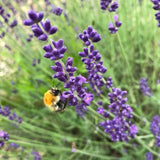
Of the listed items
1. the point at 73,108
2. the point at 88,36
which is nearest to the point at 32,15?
the point at 88,36

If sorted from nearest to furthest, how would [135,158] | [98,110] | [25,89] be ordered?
[98,110], [135,158], [25,89]

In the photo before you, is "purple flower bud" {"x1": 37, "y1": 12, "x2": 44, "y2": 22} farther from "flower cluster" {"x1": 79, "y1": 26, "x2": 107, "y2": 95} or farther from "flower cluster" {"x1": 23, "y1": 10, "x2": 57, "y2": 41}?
"flower cluster" {"x1": 79, "y1": 26, "x2": 107, "y2": 95}

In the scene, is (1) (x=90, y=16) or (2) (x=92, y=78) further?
(1) (x=90, y=16)

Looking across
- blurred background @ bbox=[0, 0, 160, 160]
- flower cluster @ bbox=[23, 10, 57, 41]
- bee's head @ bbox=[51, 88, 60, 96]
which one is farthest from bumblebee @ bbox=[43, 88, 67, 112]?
blurred background @ bbox=[0, 0, 160, 160]

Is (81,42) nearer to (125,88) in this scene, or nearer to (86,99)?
(86,99)

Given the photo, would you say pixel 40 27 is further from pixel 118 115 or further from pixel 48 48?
pixel 118 115

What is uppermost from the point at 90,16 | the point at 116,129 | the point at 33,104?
the point at 90,16

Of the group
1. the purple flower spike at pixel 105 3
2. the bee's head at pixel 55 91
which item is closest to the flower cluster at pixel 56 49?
the bee's head at pixel 55 91

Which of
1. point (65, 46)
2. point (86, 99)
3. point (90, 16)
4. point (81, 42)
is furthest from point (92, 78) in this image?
point (90, 16)

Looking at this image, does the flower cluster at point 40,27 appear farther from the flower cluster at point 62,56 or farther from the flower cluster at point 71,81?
the flower cluster at point 71,81
